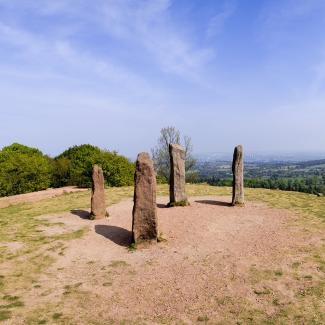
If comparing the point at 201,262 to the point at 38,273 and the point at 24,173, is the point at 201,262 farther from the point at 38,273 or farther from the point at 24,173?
the point at 24,173

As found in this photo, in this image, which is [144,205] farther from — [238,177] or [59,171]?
[59,171]

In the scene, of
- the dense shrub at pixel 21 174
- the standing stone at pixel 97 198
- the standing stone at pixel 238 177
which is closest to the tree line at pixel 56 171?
the dense shrub at pixel 21 174

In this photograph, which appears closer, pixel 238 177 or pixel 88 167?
pixel 238 177

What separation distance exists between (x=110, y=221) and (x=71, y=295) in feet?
32.7

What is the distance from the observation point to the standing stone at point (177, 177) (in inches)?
1011

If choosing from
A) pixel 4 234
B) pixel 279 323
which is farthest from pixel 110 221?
pixel 279 323

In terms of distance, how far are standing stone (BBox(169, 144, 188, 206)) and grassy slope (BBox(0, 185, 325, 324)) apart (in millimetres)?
6700

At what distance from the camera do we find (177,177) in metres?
25.7

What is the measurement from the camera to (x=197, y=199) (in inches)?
1142

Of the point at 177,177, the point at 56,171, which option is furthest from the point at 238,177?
the point at 56,171

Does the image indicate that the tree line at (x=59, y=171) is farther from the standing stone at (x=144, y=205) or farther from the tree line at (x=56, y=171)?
the standing stone at (x=144, y=205)

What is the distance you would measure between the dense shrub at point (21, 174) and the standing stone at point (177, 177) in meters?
25.2

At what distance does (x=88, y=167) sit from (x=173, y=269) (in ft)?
110

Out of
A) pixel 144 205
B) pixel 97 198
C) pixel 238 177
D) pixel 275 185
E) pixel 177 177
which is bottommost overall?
pixel 275 185
